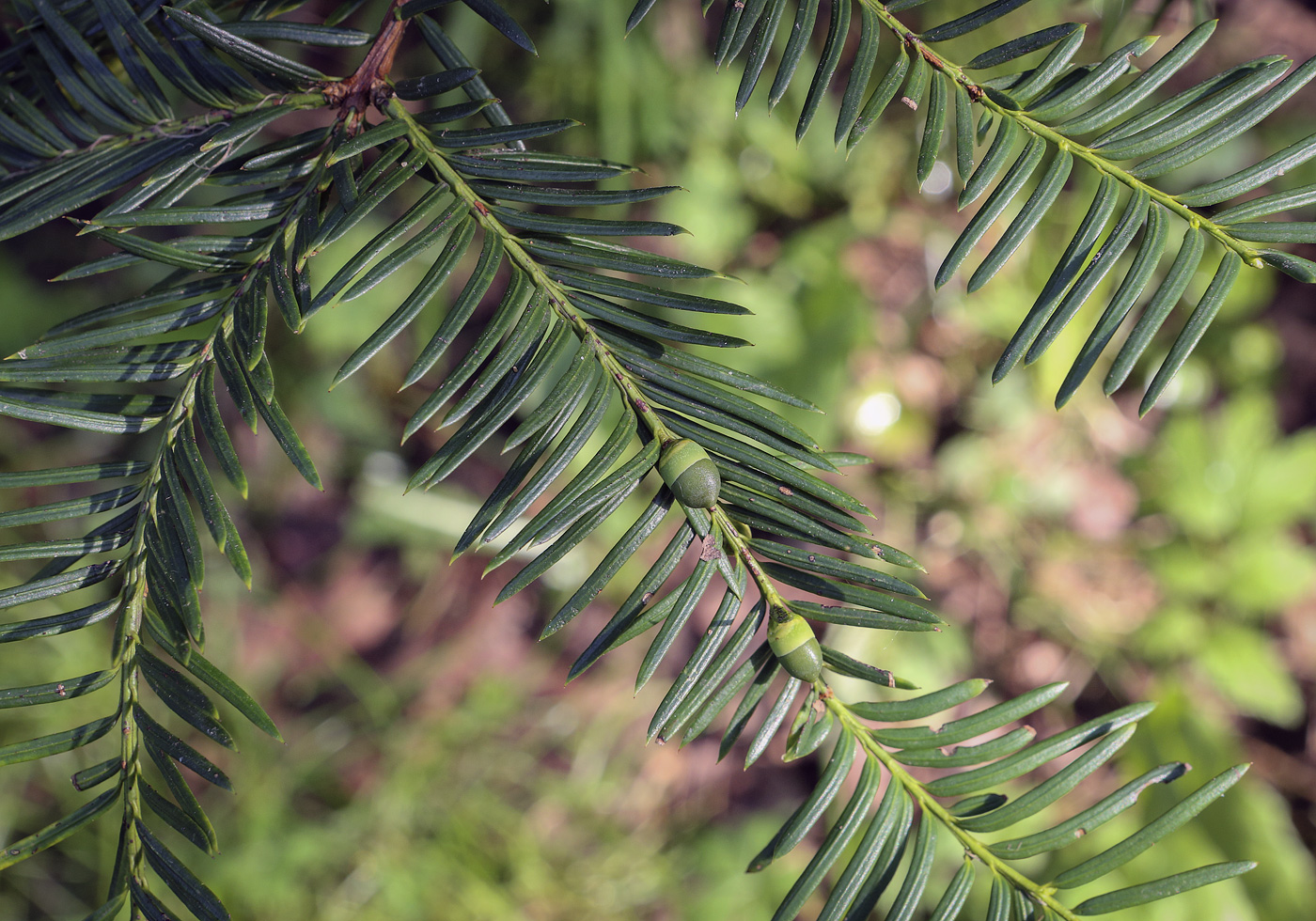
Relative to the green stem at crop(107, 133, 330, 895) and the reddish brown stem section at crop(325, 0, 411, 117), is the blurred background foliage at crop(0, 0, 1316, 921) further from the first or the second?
the green stem at crop(107, 133, 330, 895)

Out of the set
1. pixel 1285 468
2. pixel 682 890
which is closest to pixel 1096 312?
pixel 1285 468

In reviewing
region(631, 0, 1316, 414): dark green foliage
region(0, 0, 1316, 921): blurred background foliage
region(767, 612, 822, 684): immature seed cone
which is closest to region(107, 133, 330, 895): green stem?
region(631, 0, 1316, 414): dark green foliage

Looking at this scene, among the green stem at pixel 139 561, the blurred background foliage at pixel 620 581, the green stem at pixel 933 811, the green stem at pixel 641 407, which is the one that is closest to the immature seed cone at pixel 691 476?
the green stem at pixel 641 407

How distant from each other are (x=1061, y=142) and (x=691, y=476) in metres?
0.41

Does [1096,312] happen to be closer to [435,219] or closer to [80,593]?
[435,219]

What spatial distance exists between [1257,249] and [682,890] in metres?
1.96

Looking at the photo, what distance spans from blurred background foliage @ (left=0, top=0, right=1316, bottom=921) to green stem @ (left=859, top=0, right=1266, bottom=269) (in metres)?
1.36

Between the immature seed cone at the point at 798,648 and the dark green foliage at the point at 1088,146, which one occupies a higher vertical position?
the dark green foliage at the point at 1088,146

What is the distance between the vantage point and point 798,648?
54 cm

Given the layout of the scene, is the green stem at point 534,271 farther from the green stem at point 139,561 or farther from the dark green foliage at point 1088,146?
the dark green foliage at point 1088,146

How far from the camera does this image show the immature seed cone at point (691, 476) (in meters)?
0.53

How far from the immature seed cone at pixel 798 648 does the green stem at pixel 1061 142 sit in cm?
43

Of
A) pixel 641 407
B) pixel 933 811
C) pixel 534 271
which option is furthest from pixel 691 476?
pixel 933 811

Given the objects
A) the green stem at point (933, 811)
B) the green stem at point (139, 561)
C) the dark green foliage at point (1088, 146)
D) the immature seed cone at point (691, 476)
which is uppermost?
the dark green foliage at point (1088, 146)
